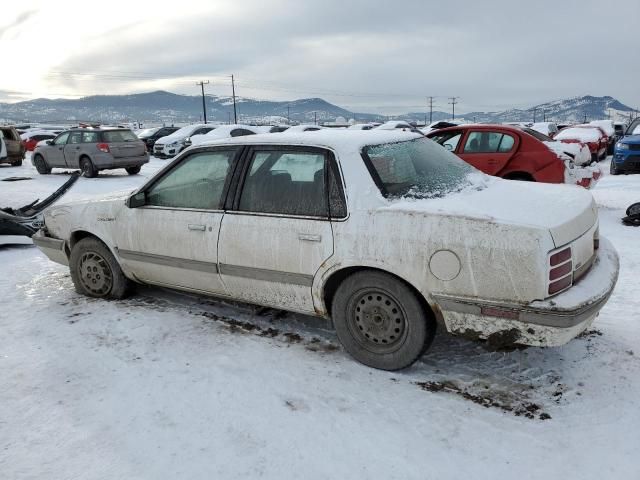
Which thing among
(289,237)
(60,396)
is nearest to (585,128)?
(289,237)

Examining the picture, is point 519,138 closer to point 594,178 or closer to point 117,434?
point 594,178

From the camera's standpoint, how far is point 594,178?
8.59 meters

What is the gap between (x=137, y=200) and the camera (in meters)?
4.38

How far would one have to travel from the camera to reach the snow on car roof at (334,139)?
11.9 ft

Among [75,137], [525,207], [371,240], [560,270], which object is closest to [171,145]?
[75,137]

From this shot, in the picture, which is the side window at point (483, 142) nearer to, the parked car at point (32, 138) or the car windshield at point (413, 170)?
the car windshield at point (413, 170)

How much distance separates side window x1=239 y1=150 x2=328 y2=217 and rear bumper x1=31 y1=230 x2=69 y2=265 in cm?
227

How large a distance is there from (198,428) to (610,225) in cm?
715

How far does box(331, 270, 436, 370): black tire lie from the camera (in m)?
3.24

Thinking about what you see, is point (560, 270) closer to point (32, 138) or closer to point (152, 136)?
point (152, 136)

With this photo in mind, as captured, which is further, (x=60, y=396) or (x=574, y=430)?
(x=60, y=396)

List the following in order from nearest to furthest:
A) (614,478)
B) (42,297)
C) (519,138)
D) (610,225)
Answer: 1. (614,478)
2. (42,297)
3. (610,225)
4. (519,138)

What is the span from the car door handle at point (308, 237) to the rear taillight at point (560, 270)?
1446 mm

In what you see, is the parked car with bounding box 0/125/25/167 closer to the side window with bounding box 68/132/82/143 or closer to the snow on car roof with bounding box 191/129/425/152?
the side window with bounding box 68/132/82/143
